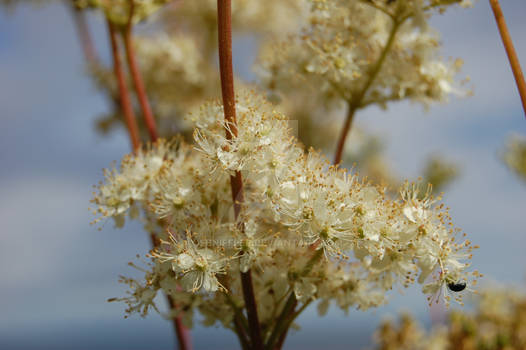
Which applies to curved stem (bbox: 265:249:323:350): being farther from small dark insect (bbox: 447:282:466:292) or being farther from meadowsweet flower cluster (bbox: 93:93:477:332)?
small dark insect (bbox: 447:282:466:292)

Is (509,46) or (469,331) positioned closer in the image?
(509,46)

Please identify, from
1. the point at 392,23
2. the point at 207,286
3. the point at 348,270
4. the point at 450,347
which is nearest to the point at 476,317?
the point at 450,347

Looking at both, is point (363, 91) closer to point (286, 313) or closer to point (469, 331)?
point (286, 313)

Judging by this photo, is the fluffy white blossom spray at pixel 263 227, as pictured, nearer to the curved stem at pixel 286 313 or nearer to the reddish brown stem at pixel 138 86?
the curved stem at pixel 286 313

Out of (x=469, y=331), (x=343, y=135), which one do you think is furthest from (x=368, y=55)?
(x=469, y=331)

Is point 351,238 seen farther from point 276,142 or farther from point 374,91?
point 374,91

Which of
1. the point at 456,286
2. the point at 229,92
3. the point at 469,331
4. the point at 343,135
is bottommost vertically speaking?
the point at 456,286

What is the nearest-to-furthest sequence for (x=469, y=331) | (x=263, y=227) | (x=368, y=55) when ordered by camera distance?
(x=263, y=227) → (x=368, y=55) → (x=469, y=331)
